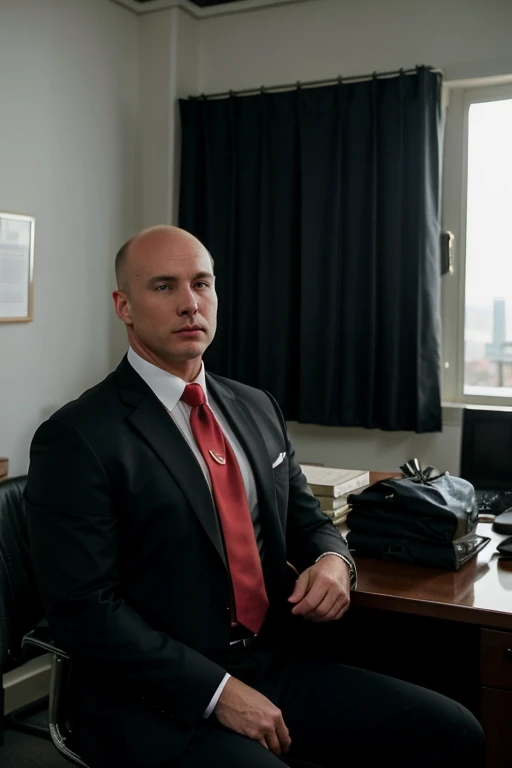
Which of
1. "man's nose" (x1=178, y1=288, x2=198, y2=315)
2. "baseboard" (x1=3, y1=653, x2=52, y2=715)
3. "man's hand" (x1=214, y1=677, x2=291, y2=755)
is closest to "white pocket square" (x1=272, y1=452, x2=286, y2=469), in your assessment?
"man's nose" (x1=178, y1=288, x2=198, y2=315)

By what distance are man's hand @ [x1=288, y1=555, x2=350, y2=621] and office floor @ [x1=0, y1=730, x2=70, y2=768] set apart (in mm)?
1425

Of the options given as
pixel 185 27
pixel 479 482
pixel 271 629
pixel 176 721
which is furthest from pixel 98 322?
pixel 176 721

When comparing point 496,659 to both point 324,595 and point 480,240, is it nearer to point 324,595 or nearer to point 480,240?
point 324,595

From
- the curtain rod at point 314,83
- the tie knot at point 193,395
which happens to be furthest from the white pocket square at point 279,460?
the curtain rod at point 314,83

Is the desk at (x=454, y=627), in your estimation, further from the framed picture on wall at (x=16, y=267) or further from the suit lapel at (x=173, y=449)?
the framed picture on wall at (x=16, y=267)

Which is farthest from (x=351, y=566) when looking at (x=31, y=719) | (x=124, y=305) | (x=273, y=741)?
(x=31, y=719)

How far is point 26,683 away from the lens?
3100 millimetres

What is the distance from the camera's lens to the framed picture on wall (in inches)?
119

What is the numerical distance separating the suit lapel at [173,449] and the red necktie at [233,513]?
0.14 ft

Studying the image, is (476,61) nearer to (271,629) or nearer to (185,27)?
(185,27)

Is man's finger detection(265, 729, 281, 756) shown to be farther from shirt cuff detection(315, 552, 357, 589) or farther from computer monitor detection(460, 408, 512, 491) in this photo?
computer monitor detection(460, 408, 512, 491)

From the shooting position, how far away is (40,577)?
1476 mm

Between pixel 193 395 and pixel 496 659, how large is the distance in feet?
2.54

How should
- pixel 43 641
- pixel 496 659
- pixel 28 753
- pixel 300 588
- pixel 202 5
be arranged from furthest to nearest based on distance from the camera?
1. pixel 202 5
2. pixel 28 753
3. pixel 43 641
4. pixel 300 588
5. pixel 496 659
